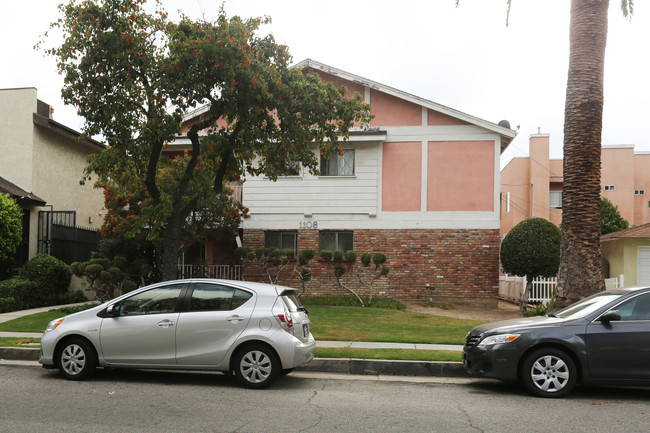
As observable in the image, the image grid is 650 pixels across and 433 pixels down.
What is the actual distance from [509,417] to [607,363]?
1.91 metres

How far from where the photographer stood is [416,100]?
20.6 metres

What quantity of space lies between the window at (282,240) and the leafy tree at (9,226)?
7.95 meters

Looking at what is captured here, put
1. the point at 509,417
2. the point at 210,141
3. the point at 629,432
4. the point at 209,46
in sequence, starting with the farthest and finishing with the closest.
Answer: the point at 210,141, the point at 209,46, the point at 509,417, the point at 629,432

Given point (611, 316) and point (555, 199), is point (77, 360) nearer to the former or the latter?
point (611, 316)

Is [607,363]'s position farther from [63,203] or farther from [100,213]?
[100,213]

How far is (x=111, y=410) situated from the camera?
6.65m

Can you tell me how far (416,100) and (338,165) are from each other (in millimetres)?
3522

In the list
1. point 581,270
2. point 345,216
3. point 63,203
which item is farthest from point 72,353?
point 63,203

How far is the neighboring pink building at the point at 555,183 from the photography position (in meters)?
39.1

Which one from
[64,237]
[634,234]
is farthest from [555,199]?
[64,237]

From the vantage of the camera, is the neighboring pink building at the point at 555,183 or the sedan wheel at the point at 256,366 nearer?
the sedan wheel at the point at 256,366

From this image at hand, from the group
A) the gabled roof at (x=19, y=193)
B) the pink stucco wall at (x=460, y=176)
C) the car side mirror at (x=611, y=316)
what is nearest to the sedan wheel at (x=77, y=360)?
the car side mirror at (x=611, y=316)

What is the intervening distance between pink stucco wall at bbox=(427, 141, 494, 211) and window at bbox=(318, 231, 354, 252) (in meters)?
2.98

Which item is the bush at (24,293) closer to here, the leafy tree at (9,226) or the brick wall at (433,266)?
the leafy tree at (9,226)
